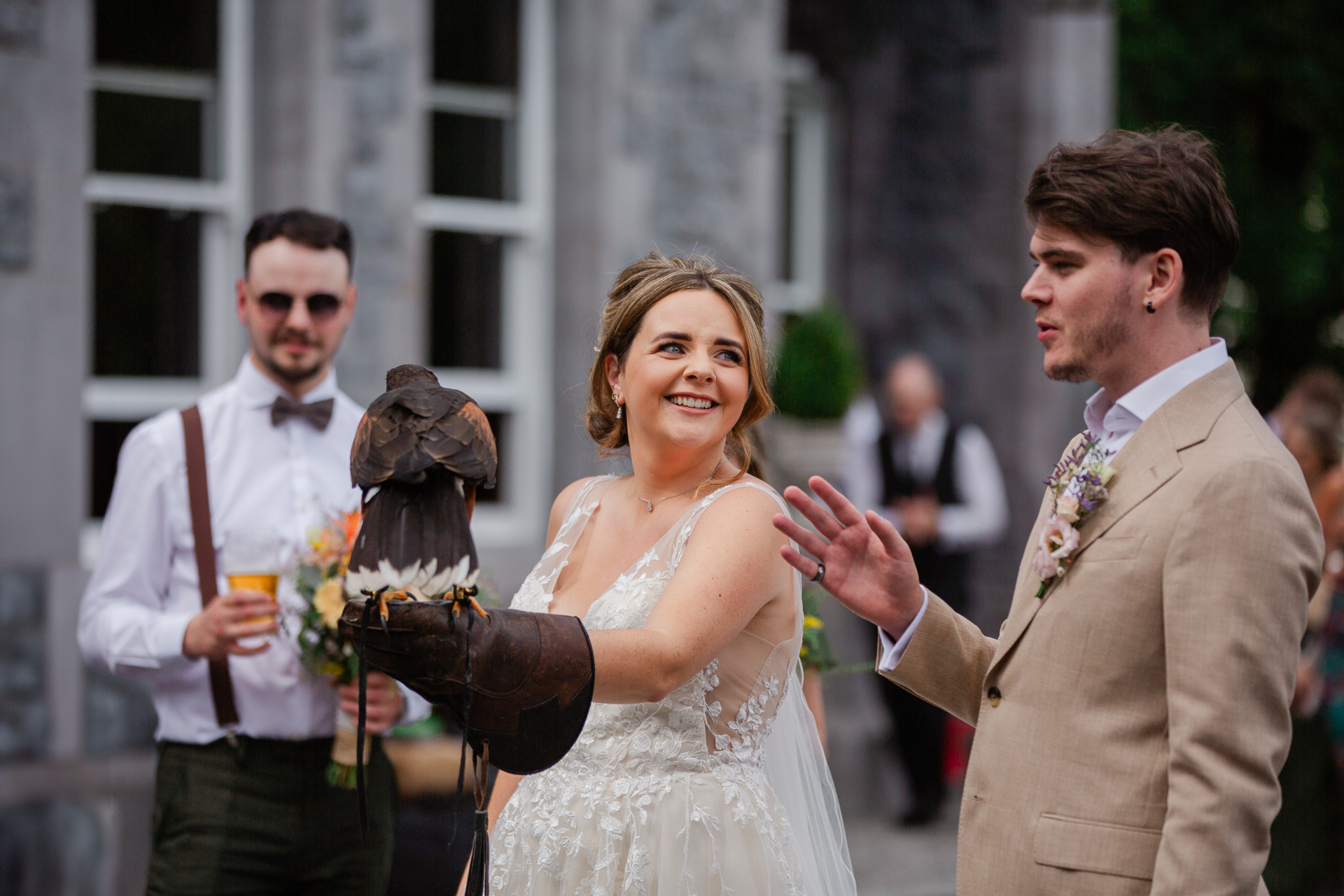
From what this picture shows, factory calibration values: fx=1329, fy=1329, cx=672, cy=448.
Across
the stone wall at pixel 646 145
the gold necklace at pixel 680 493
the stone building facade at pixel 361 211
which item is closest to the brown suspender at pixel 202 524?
the gold necklace at pixel 680 493

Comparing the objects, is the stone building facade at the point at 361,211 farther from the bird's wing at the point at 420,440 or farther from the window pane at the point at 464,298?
the bird's wing at the point at 420,440

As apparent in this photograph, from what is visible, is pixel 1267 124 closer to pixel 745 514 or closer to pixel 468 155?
pixel 468 155

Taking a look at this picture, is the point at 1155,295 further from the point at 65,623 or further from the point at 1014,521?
the point at 1014,521

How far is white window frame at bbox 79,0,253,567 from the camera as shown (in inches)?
236

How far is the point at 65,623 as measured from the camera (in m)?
5.41

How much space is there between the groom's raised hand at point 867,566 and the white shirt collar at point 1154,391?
0.42 m

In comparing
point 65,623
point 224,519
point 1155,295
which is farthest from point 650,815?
point 65,623

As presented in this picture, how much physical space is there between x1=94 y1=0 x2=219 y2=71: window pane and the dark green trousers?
391 centimetres

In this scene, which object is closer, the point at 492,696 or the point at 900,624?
the point at 492,696

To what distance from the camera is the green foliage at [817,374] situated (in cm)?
761

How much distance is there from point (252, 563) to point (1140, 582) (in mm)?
2000

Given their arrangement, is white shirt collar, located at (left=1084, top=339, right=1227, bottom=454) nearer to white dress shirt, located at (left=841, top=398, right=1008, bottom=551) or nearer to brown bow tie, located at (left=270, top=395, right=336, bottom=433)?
brown bow tie, located at (left=270, top=395, right=336, bottom=433)

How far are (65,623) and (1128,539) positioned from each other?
4623 millimetres

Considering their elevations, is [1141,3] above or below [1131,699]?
above
